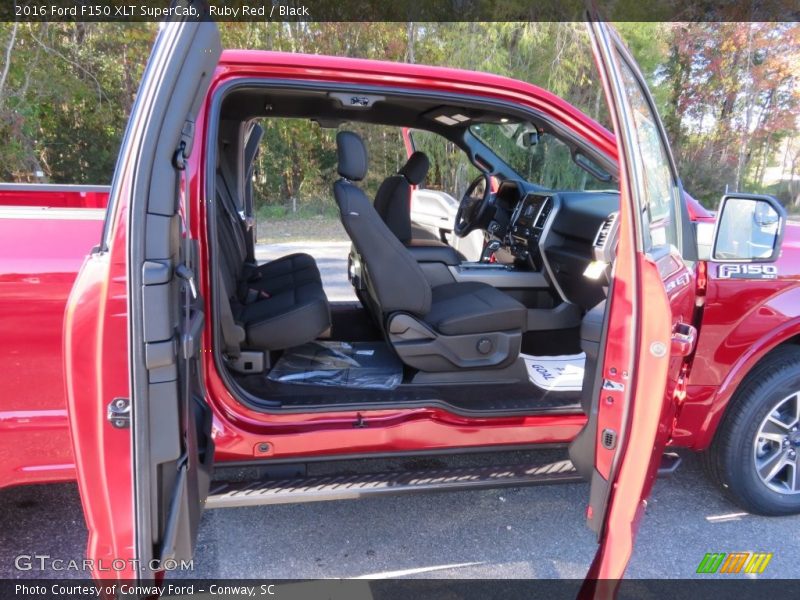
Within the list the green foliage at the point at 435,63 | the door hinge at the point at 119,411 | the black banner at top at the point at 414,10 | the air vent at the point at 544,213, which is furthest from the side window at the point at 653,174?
the black banner at top at the point at 414,10

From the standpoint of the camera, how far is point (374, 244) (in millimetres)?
2391

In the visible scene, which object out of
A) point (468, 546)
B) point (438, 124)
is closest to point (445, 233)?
point (438, 124)

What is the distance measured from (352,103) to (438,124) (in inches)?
52.8

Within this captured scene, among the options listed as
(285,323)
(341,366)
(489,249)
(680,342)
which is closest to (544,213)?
(489,249)

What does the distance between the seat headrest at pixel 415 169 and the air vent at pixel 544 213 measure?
815mm

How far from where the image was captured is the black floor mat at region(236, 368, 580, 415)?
6.93 feet

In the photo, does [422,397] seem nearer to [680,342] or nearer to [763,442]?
[680,342]

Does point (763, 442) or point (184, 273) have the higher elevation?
point (184, 273)

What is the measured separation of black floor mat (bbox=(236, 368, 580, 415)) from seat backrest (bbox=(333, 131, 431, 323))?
0.40 m

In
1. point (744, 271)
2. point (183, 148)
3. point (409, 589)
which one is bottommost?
point (409, 589)

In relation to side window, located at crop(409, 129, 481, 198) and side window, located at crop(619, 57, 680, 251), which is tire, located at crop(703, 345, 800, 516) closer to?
side window, located at crop(619, 57, 680, 251)

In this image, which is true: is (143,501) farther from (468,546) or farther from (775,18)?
(775,18)

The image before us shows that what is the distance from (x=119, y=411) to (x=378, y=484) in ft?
3.24

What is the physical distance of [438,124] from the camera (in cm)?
344
